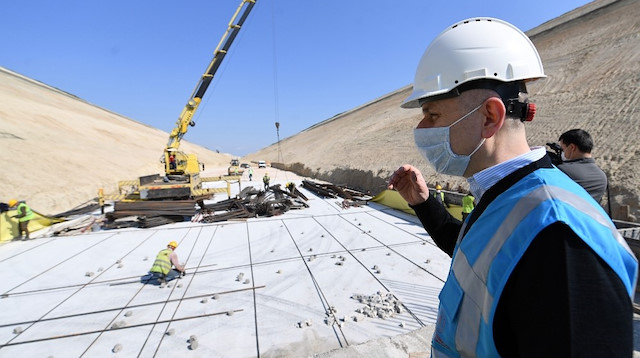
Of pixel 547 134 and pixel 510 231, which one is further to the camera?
pixel 547 134

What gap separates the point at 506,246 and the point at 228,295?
4935 mm

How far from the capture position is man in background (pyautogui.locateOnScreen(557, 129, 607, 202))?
3107 mm

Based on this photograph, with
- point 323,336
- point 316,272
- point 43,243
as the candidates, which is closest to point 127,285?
point 316,272

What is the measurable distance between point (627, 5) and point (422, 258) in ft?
131

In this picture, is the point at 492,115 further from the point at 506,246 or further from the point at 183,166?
the point at 183,166

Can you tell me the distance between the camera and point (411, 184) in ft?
6.73

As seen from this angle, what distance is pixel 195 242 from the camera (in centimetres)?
769

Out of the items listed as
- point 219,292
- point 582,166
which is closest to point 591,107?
point 582,166

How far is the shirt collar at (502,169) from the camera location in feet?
3.67

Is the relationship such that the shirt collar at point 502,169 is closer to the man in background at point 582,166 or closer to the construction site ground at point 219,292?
the man in background at point 582,166

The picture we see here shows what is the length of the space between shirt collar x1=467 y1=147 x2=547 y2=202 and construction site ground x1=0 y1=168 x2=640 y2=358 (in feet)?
7.19

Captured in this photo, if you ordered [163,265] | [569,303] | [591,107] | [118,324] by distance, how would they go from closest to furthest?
1. [569,303]
2. [118,324]
3. [163,265]
4. [591,107]

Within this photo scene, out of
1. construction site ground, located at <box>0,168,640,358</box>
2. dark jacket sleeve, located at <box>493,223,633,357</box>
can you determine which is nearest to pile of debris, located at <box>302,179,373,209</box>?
construction site ground, located at <box>0,168,640,358</box>

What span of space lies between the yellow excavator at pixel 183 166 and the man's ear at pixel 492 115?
A: 12.5 m
